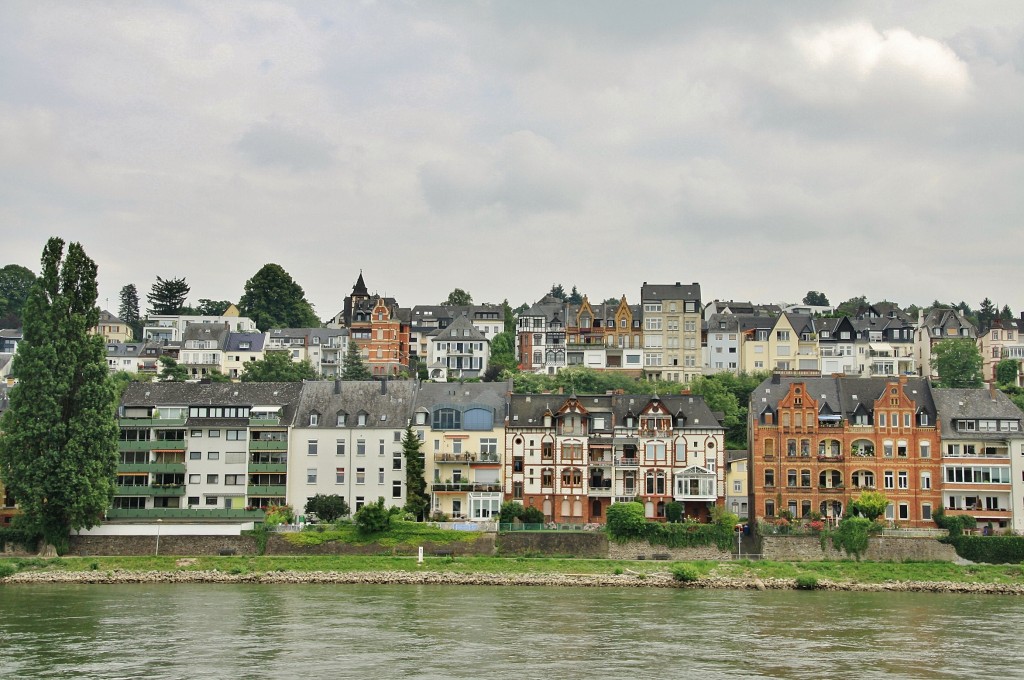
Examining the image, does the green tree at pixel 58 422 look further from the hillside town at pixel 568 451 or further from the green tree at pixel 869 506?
the green tree at pixel 869 506

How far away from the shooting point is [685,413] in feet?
275

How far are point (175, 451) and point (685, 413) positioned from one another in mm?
34918

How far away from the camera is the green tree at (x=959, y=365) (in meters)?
115

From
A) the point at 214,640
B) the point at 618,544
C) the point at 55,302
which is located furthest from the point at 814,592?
the point at 55,302

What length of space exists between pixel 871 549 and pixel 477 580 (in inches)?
944

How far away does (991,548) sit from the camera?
7275cm

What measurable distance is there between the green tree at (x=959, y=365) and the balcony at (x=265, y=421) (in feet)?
209

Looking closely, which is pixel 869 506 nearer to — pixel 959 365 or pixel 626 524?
pixel 626 524

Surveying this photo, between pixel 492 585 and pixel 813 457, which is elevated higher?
pixel 813 457

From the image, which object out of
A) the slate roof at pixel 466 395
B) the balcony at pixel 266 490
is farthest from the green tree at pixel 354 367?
the balcony at pixel 266 490

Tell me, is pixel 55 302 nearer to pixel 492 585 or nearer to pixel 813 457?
pixel 492 585

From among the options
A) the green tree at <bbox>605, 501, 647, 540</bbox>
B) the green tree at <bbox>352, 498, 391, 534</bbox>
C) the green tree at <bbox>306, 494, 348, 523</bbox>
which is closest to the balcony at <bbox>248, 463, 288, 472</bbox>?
the green tree at <bbox>306, 494, 348, 523</bbox>

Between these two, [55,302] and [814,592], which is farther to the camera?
[55,302]

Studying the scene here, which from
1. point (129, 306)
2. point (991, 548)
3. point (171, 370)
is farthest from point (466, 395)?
point (129, 306)
